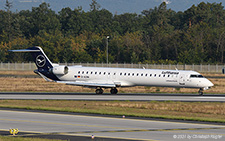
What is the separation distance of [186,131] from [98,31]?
13188 cm

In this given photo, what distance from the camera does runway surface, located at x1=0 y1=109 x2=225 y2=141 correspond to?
19.3 metres

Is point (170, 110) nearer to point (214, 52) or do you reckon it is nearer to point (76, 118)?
point (76, 118)

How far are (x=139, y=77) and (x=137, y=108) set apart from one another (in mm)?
13737

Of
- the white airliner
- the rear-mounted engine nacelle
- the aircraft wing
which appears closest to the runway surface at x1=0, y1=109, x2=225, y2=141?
the aircraft wing

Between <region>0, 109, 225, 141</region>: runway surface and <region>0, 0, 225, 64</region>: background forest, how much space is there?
2951 inches

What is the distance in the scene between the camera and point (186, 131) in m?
20.7

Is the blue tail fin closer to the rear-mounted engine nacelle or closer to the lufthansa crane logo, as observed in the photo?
the lufthansa crane logo

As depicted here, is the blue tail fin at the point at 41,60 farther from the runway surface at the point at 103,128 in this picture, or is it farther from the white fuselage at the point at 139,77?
the runway surface at the point at 103,128

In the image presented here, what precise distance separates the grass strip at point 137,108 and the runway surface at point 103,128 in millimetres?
2850

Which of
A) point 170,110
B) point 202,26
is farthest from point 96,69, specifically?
point 202,26

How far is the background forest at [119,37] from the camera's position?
107m

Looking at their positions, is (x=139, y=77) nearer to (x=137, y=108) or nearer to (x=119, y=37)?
(x=137, y=108)

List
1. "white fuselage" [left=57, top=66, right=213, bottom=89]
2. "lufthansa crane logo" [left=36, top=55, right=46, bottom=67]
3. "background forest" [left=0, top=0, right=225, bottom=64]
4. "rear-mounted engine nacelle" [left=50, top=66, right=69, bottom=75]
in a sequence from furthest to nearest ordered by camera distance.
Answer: "background forest" [left=0, top=0, right=225, bottom=64], "lufthansa crane logo" [left=36, top=55, right=46, bottom=67], "rear-mounted engine nacelle" [left=50, top=66, right=69, bottom=75], "white fuselage" [left=57, top=66, right=213, bottom=89]

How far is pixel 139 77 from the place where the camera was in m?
46.1
